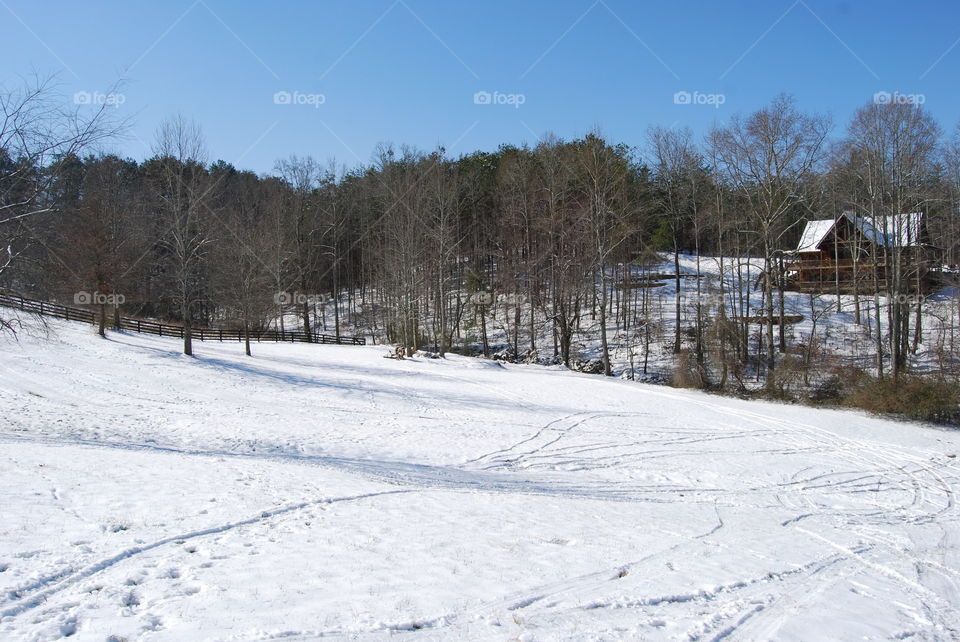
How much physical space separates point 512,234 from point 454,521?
3655 centimetres

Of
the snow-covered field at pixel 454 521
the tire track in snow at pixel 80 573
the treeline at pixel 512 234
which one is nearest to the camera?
the tire track in snow at pixel 80 573

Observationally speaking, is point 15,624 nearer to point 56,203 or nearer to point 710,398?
point 56,203

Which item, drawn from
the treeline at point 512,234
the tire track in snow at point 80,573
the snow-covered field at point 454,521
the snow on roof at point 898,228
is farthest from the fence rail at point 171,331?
the snow on roof at point 898,228

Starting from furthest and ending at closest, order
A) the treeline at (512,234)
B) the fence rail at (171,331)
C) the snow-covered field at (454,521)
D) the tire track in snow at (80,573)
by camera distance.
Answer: the fence rail at (171,331)
the treeline at (512,234)
the snow-covered field at (454,521)
the tire track in snow at (80,573)

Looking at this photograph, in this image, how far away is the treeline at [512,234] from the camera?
26.8m

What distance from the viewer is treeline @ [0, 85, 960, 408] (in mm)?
26812

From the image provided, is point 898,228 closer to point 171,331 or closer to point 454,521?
point 454,521

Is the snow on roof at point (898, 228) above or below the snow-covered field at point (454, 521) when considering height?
above

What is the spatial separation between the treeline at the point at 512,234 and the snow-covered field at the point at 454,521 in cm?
623

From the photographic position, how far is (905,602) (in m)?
7.04

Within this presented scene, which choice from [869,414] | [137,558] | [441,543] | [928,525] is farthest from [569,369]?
[137,558]

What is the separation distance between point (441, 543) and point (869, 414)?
70.8 feet

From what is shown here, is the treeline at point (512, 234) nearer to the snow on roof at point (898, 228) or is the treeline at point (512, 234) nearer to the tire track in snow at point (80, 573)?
the snow on roof at point (898, 228)

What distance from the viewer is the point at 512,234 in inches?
1731
